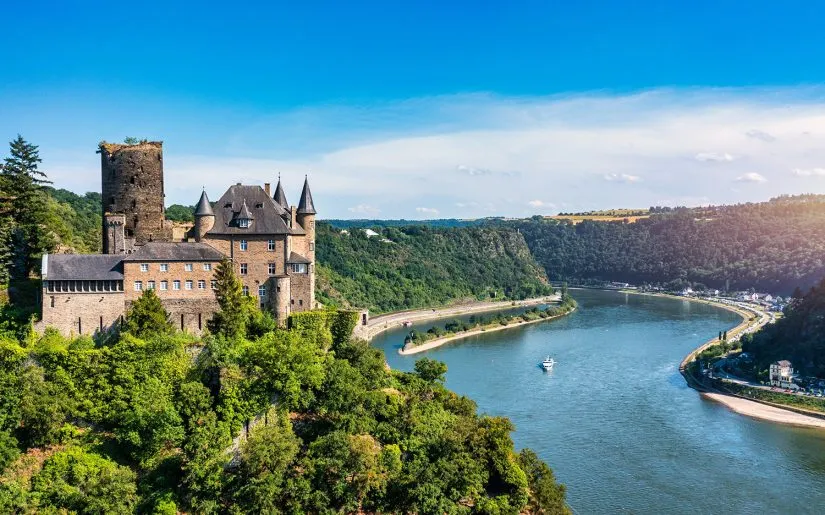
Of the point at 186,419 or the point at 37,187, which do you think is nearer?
the point at 186,419

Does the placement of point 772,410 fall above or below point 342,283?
below

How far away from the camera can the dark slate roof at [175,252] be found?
27547mm

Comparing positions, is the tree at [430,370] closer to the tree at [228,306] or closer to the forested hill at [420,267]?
the tree at [228,306]

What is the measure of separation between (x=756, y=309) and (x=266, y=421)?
91100 millimetres

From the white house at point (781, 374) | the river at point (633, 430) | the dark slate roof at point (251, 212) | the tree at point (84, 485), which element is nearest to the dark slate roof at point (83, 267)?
the dark slate roof at point (251, 212)

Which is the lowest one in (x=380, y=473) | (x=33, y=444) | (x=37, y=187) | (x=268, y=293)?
(x=380, y=473)

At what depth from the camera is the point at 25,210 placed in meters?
30.9

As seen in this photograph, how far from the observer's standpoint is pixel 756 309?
98688 millimetres

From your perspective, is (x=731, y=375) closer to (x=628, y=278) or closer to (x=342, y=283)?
(x=342, y=283)

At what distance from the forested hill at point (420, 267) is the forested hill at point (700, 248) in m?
15.8

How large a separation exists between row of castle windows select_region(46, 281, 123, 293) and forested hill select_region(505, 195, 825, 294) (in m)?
100

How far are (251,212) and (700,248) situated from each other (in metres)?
119

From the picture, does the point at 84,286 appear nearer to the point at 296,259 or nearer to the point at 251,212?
the point at 251,212

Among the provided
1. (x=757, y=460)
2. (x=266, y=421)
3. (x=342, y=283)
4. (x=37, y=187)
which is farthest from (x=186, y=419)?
(x=342, y=283)
